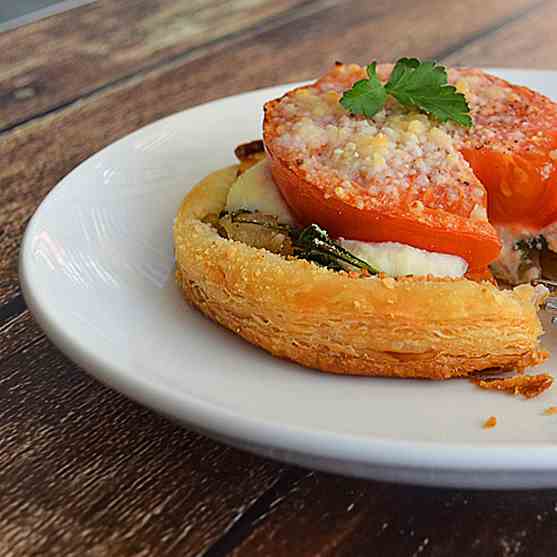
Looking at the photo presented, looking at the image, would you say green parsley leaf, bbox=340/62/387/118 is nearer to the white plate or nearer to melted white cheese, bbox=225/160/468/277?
melted white cheese, bbox=225/160/468/277

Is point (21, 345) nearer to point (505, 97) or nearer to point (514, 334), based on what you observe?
point (514, 334)

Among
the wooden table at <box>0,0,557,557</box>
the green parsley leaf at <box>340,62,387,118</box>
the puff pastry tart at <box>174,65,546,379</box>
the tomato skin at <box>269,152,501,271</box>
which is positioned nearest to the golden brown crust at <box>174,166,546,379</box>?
the puff pastry tart at <box>174,65,546,379</box>

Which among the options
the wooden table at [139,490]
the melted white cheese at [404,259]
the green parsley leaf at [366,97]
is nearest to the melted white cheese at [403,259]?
the melted white cheese at [404,259]

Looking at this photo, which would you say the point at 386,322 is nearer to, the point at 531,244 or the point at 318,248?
the point at 318,248

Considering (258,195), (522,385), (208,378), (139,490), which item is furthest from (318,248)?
(139,490)

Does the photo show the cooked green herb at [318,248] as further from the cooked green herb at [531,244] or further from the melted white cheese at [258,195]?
the cooked green herb at [531,244]

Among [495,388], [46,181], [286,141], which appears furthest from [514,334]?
[46,181]

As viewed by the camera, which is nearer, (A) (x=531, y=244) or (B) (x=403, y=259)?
(B) (x=403, y=259)
